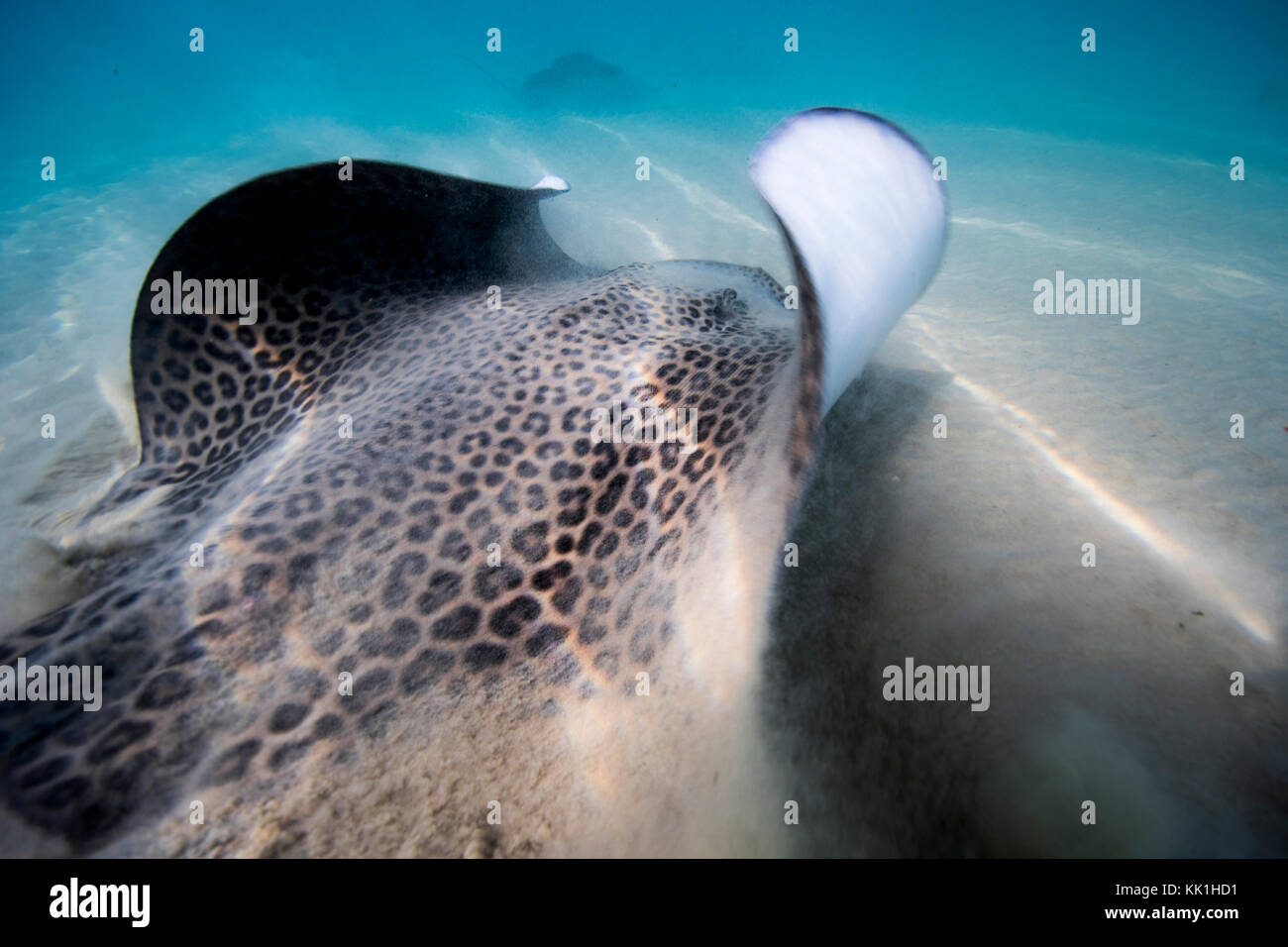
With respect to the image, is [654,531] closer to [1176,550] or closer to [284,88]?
[1176,550]

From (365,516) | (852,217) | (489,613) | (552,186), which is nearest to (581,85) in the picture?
(552,186)

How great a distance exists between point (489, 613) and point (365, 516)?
0.67 meters

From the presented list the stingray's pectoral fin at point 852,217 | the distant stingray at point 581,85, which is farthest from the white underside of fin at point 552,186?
the distant stingray at point 581,85

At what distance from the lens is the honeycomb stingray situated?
4.99ft

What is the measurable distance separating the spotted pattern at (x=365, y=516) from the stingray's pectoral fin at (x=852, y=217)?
0.14 m

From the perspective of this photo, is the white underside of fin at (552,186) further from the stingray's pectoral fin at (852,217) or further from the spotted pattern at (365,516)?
the stingray's pectoral fin at (852,217)

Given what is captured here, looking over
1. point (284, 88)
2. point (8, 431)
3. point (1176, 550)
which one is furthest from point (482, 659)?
point (284, 88)

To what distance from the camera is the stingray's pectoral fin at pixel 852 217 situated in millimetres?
1530

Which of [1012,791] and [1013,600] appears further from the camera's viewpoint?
[1013,600]

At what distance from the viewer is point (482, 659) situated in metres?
1.76

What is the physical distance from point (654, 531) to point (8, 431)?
6.02 m

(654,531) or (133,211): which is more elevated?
(133,211)

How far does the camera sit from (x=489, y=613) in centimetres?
183

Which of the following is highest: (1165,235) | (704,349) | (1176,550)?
(1165,235)
